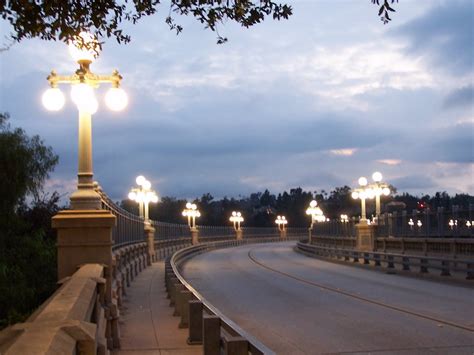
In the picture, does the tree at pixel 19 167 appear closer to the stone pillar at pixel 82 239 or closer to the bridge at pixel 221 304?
the bridge at pixel 221 304

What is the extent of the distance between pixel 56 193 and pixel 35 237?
9.14 meters

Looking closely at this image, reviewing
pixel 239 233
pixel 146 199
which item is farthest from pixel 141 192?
pixel 239 233

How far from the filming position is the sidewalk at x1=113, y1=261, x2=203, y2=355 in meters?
11.5

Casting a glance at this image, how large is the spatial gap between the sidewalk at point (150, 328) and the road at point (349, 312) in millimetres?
1449

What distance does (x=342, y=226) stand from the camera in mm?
55000

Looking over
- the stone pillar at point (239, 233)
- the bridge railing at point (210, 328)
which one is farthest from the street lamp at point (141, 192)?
the stone pillar at point (239, 233)

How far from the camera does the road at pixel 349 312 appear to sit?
483 inches

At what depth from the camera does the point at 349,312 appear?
1683 cm

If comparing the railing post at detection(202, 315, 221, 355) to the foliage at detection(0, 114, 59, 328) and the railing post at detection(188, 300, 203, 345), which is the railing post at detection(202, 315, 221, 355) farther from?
the foliage at detection(0, 114, 59, 328)

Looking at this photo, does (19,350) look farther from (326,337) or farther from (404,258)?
(404,258)

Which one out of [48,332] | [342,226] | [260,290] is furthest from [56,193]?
[48,332]

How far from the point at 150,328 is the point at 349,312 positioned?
16.9 feet

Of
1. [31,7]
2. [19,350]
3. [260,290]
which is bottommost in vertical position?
[260,290]

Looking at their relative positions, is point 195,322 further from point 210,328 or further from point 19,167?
point 19,167
